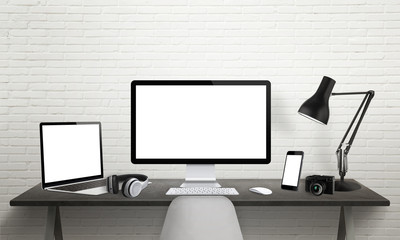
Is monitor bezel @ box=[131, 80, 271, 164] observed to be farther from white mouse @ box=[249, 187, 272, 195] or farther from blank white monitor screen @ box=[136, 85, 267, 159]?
white mouse @ box=[249, 187, 272, 195]

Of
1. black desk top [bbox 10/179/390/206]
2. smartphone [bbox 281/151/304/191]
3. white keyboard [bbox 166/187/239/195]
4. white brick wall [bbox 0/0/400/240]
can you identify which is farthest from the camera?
white brick wall [bbox 0/0/400/240]

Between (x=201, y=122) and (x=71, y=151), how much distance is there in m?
0.76

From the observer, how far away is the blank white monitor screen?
2180 millimetres

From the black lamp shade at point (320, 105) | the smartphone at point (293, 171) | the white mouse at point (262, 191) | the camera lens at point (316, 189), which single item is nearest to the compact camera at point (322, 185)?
the camera lens at point (316, 189)

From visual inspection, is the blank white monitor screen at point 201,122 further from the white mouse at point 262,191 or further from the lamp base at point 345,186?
the lamp base at point 345,186

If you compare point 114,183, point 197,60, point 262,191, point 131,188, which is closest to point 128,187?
point 131,188

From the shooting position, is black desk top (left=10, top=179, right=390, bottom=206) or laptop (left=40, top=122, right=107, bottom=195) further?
laptop (left=40, top=122, right=107, bottom=195)

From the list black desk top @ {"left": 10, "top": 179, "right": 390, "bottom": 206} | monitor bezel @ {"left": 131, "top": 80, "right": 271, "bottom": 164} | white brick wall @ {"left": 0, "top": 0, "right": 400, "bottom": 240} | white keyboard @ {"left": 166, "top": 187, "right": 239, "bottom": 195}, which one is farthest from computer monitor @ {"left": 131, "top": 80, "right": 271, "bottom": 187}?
white brick wall @ {"left": 0, "top": 0, "right": 400, "bottom": 240}

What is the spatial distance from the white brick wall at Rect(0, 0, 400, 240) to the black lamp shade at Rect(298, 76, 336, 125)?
1.12ft

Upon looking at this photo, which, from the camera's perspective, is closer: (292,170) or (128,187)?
(128,187)

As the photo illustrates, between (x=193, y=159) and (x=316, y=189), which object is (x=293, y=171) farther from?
(x=193, y=159)

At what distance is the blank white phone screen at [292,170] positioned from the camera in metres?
2.12

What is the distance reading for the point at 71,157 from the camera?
6.99ft

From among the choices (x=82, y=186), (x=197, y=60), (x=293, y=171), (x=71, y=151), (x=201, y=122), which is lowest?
(x=82, y=186)
